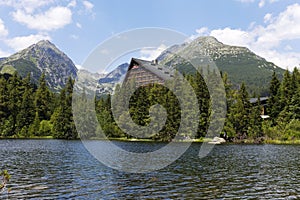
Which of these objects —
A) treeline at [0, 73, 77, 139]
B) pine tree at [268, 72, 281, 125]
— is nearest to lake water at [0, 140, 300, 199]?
pine tree at [268, 72, 281, 125]

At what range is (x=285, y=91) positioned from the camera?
75688mm

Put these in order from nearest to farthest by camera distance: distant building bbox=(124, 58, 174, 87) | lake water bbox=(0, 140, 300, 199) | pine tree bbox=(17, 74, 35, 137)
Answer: lake water bbox=(0, 140, 300, 199), pine tree bbox=(17, 74, 35, 137), distant building bbox=(124, 58, 174, 87)

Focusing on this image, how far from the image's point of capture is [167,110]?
80312mm

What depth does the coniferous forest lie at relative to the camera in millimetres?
71188

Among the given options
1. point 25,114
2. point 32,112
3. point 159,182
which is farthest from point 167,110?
point 159,182

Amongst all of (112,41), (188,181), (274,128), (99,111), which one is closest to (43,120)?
(99,111)

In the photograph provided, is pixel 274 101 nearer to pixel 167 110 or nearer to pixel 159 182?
pixel 167 110

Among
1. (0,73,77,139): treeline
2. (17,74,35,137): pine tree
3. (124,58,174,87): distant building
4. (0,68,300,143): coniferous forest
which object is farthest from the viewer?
(124,58,174,87): distant building

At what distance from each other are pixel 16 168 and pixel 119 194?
14.1 m

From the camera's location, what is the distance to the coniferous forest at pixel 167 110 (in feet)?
234

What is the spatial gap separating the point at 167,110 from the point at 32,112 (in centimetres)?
4626

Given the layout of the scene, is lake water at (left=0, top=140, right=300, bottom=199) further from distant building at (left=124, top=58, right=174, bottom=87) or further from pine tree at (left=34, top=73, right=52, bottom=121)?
distant building at (left=124, top=58, right=174, bottom=87)

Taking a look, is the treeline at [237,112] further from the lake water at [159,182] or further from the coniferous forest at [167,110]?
the lake water at [159,182]

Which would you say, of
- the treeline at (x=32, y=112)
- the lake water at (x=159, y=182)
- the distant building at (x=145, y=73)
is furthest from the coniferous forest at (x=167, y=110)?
the lake water at (x=159, y=182)
